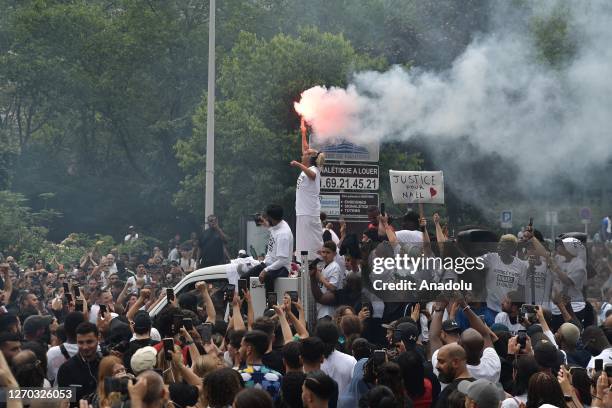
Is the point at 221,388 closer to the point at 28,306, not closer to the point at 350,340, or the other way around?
the point at 350,340

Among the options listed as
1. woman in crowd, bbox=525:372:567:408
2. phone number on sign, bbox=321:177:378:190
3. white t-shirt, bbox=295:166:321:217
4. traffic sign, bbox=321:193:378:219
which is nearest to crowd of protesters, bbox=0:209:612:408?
woman in crowd, bbox=525:372:567:408

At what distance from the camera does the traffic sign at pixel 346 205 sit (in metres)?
19.5

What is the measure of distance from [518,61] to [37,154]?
121ft

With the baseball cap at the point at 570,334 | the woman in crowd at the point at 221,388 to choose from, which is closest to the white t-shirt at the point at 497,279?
the baseball cap at the point at 570,334

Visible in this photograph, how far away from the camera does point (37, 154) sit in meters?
56.9

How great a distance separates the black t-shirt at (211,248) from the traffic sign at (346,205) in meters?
1.92

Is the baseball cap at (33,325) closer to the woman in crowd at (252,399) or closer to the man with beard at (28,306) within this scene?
the man with beard at (28,306)

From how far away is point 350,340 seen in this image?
10.3 m

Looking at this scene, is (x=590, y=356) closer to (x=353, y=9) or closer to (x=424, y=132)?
(x=424, y=132)

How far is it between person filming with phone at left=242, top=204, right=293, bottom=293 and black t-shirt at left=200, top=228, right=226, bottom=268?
6814 mm

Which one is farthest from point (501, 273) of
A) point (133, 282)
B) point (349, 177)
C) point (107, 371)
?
point (133, 282)

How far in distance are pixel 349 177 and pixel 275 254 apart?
6.59m

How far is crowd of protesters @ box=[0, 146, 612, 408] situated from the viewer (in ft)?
25.0

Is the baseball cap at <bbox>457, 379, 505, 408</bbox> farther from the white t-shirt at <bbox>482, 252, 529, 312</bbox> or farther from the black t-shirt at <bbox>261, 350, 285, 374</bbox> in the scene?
the white t-shirt at <bbox>482, 252, 529, 312</bbox>
